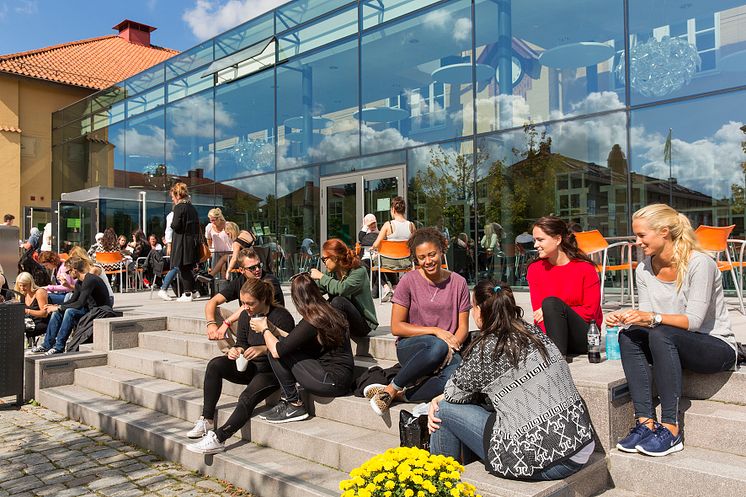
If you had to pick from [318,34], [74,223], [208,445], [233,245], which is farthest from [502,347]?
[74,223]

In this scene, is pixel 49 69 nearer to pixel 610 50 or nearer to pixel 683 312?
pixel 610 50

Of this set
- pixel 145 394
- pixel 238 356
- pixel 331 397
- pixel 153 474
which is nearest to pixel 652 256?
pixel 331 397

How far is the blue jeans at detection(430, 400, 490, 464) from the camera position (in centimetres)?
318

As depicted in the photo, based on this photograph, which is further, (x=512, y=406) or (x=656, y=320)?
(x=656, y=320)

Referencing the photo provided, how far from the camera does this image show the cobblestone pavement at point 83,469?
4.16m

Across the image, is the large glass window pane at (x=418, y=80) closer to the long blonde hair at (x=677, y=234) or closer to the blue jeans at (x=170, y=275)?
the blue jeans at (x=170, y=275)

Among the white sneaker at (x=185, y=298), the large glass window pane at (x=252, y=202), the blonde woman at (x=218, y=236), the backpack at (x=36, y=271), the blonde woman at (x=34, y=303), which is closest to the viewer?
the blonde woman at (x=34, y=303)

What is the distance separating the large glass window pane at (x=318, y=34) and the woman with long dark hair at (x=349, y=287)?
29.2 ft

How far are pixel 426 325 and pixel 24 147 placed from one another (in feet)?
82.6

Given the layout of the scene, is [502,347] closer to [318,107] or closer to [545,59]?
[545,59]

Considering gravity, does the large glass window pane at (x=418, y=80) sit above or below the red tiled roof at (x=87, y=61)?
below

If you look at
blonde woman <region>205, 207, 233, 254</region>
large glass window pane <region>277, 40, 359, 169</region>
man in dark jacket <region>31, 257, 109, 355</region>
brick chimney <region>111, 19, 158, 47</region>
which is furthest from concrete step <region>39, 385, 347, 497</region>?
brick chimney <region>111, 19, 158, 47</region>

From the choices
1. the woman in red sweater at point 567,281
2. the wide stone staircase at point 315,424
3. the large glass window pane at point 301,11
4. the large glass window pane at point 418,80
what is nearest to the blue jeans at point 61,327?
the wide stone staircase at point 315,424

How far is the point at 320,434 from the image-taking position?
4.21 meters
